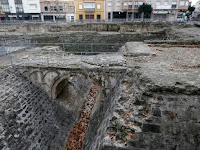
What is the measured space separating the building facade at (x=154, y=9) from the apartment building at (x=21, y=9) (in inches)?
666

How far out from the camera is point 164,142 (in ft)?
13.3

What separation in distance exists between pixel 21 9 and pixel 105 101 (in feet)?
129

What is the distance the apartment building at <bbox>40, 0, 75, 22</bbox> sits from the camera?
36812 millimetres

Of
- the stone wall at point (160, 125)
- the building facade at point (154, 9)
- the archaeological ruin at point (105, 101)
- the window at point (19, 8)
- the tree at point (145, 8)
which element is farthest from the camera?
the window at point (19, 8)

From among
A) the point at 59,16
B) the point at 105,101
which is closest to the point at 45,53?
the point at 105,101

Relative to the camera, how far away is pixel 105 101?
323 inches

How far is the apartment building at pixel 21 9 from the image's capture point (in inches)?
1479

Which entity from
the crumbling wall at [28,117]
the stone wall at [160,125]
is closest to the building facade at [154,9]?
the crumbling wall at [28,117]

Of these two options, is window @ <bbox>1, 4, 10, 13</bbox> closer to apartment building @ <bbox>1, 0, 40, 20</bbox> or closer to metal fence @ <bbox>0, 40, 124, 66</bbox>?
apartment building @ <bbox>1, 0, 40, 20</bbox>

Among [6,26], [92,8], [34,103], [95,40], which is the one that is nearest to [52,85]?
[34,103]

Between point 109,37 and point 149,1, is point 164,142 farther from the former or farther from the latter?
point 149,1

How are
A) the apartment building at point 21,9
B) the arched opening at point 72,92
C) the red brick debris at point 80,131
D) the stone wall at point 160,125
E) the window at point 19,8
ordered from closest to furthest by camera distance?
1. the stone wall at point 160,125
2. the red brick debris at point 80,131
3. the arched opening at point 72,92
4. the apartment building at point 21,9
5. the window at point 19,8

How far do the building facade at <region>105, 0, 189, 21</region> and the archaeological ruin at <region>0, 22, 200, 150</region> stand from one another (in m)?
28.4

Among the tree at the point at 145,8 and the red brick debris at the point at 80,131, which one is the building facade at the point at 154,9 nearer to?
the tree at the point at 145,8
